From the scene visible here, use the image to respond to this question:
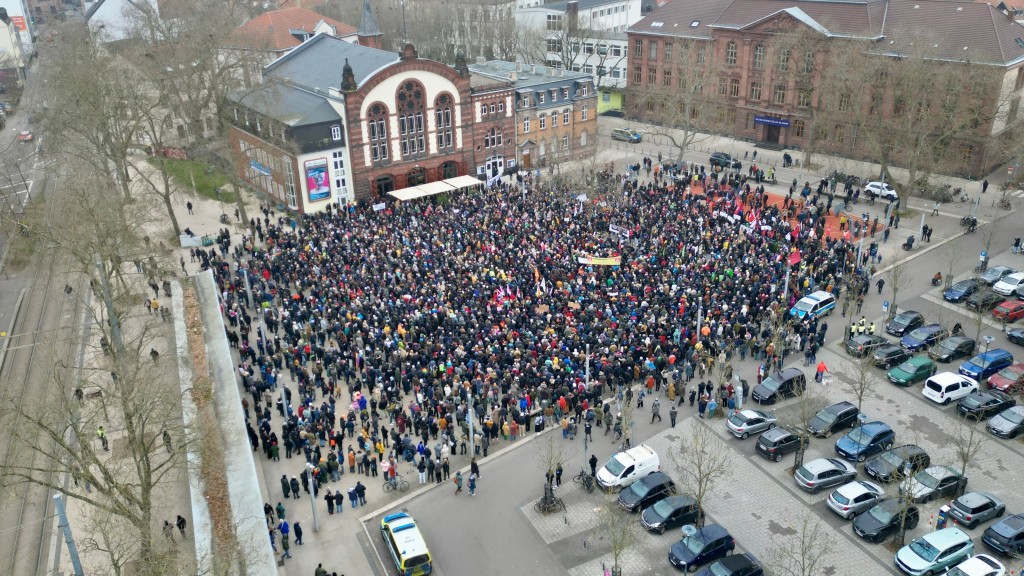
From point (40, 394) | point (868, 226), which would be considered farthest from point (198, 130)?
point (868, 226)

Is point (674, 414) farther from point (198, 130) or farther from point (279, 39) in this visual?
point (279, 39)

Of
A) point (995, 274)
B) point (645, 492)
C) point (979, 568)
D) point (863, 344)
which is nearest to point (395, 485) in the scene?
point (645, 492)

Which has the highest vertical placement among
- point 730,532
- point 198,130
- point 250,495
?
point 198,130

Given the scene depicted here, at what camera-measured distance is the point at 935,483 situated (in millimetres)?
25984

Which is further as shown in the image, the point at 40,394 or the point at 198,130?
the point at 198,130

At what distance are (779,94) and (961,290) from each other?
101 feet

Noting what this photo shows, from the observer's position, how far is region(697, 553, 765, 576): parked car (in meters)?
22.6

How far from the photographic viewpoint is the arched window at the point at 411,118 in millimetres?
53906

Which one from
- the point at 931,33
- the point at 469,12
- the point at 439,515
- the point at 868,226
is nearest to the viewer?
the point at 439,515

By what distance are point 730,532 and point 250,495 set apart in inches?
589

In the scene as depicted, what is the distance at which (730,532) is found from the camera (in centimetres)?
2522

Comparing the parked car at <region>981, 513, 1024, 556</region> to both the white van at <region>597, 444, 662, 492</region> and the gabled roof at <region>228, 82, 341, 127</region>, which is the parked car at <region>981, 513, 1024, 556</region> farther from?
the gabled roof at <region>228, 82, 341, 127</region>

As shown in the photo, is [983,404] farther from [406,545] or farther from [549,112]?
[549,112]

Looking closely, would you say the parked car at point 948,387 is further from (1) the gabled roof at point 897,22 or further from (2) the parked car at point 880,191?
(1) the gabled roof at point 897,22
